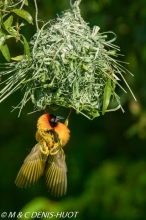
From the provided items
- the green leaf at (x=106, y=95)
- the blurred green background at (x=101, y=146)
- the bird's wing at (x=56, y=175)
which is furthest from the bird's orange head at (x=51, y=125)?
the blurred green background at (x=101, y=146)

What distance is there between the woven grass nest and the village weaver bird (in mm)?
185

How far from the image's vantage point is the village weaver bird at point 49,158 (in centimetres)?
497

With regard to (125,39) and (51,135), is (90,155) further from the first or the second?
(51,135)

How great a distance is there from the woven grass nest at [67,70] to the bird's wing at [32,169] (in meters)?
0.35

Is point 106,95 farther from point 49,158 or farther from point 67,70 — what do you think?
point 49,158

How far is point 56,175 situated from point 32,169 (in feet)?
0.53

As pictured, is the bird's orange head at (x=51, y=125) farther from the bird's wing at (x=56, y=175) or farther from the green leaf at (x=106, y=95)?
the green leaf at (x=106, y=95)

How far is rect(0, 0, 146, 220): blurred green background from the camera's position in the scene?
764 centimetres

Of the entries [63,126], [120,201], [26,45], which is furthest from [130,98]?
[26,45]

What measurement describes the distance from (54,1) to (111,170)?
2.08 meters

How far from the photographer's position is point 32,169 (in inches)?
198

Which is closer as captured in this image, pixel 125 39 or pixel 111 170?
pixel 125 39

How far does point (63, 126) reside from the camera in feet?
16.6

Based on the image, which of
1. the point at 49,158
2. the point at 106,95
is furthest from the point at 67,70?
the point at 49,158
